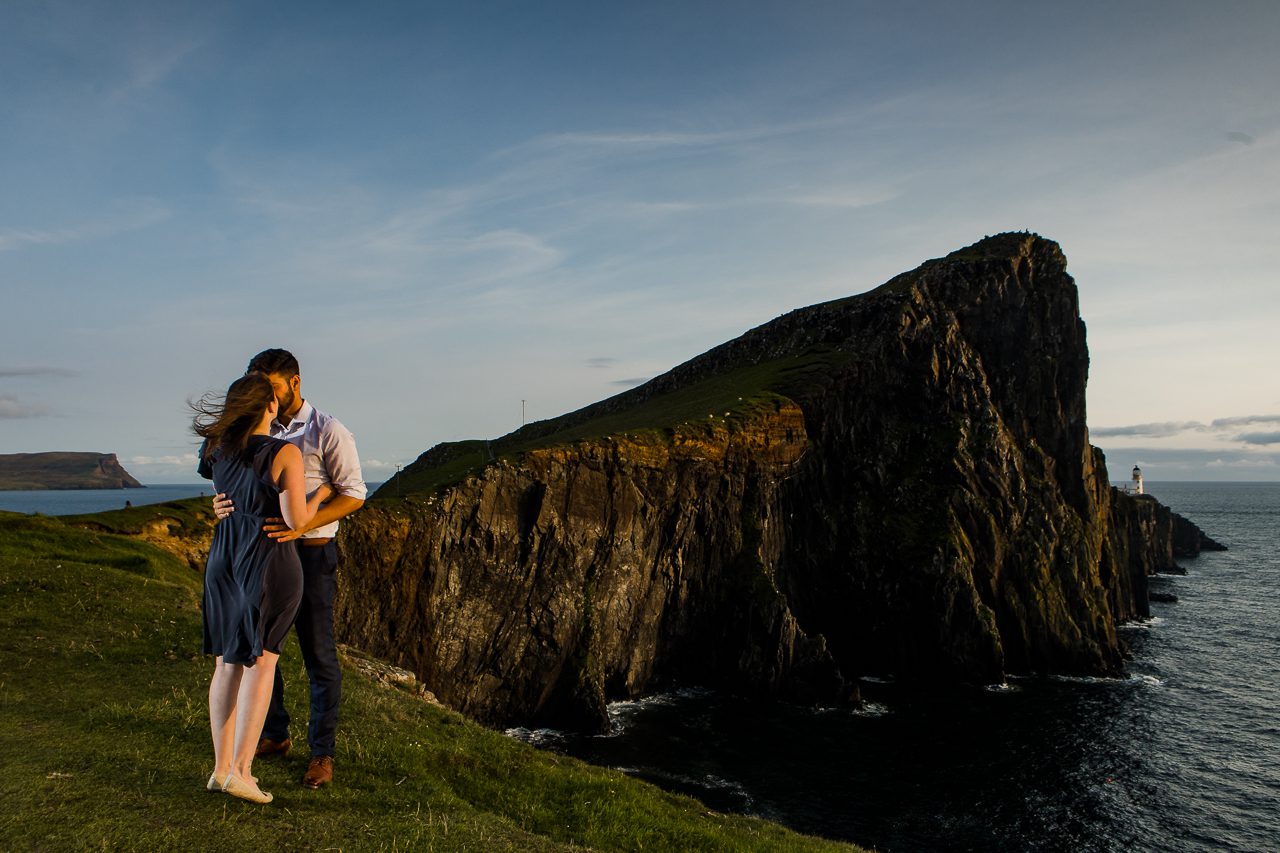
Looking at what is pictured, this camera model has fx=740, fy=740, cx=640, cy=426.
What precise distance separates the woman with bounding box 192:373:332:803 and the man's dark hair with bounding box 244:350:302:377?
0.35 metres

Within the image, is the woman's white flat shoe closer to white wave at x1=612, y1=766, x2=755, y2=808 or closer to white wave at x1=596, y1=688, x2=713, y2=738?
white wave at x1=612, y1=766, x2=755, y2=808

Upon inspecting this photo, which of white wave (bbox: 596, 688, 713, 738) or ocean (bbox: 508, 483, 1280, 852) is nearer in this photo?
ocean (bbox: 508, 483, 1280, 852)

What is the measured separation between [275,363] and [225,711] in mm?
4151

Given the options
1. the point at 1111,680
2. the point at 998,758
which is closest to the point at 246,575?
the point at 998,758

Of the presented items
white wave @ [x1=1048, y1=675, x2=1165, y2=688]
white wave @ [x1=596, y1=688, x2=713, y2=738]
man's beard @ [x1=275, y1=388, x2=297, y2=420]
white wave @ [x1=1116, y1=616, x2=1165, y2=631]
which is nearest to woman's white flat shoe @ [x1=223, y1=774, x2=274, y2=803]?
man's beard @ [x1=275, y1=388, x2=297, y2=420]

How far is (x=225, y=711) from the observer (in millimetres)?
8477

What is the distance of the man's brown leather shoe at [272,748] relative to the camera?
10195mm

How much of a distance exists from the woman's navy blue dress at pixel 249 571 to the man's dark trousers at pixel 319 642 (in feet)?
2.48

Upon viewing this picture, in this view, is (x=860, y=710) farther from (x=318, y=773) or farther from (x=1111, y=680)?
(x=318, y=773)

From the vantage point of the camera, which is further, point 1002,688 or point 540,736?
point 1002,688

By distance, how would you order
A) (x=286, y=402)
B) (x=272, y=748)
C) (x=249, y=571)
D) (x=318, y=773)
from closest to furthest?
1. (x=249, y=571)
2. (x=286, y=402)
3. (x=318, y=773)
4. (x=272, y=748)

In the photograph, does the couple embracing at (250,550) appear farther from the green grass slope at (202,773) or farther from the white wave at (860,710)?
the white wave at (860,710)

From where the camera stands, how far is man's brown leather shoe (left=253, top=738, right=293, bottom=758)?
10195mm

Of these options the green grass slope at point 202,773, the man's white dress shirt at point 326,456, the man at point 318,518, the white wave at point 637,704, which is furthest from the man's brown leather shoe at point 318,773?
the white wave at point 637,704
